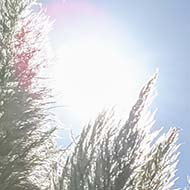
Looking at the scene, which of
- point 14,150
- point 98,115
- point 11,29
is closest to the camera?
point 98,115

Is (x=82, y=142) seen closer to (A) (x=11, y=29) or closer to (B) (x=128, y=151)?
(B) (x=128, y=151)

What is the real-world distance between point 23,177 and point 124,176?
1.69 m

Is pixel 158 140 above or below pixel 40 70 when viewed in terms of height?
below

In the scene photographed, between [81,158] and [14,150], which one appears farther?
[14,150]

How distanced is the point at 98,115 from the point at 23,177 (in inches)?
58.7

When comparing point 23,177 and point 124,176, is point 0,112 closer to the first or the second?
point 23,177

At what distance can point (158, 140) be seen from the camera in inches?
195

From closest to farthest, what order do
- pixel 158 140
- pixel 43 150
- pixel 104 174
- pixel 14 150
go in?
pixel 104 174, pixel 158 140, pixel 14 150, pixel 43 150

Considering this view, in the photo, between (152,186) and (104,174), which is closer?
(104,174)

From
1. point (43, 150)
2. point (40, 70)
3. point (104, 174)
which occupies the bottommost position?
point (104, 174)

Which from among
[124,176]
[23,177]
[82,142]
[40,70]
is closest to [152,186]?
[124,176]

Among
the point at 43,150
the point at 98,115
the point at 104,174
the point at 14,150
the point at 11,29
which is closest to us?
the point at 104,174

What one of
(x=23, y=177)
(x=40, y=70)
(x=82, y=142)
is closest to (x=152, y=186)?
(x=82, y=142)

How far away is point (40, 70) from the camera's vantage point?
21.5ft
